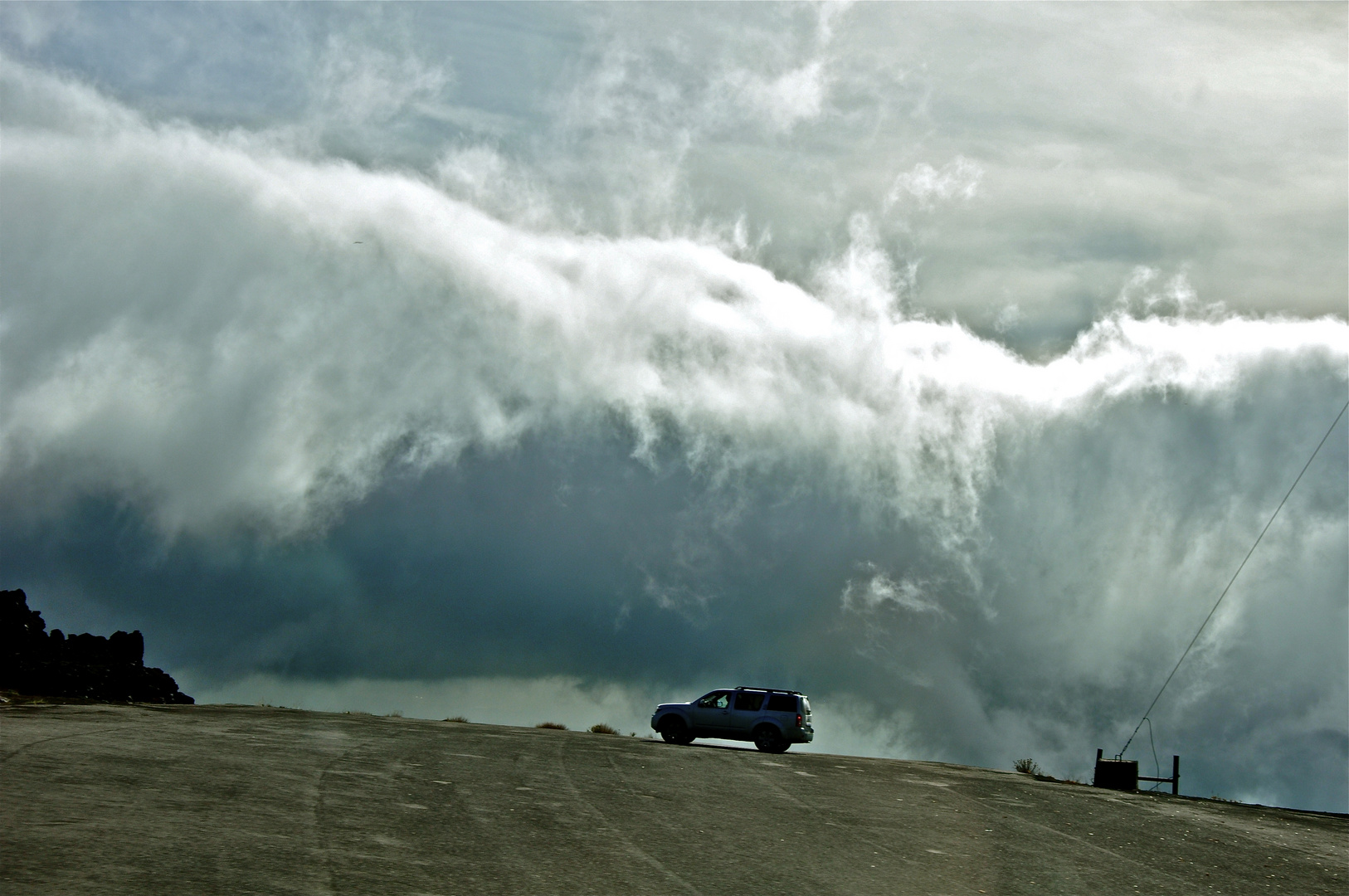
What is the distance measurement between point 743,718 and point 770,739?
969mm

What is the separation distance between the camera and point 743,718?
112ft

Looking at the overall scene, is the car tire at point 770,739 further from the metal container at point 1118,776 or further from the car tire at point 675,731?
the metal container at point 1118,776

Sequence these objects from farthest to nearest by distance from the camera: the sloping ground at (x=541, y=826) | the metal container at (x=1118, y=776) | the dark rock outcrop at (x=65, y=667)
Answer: the dark rock outcrop at (x=65, y=667), the metal container at (x=1118, y=776), the sloping ground at (x=541, y=826)

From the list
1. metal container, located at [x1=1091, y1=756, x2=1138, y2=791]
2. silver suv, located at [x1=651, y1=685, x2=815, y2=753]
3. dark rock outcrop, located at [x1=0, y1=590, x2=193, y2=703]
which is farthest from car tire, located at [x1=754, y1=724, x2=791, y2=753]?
dark rock outcrop, located at [x1=0, y1=590, x2=193, y2=703]

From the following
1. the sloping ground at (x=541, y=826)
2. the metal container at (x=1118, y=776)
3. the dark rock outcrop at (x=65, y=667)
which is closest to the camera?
the sloping ground at (x=541, y=826)

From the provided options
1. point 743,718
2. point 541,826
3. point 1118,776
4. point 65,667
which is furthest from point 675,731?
point 541,826

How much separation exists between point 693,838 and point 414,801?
145 inches

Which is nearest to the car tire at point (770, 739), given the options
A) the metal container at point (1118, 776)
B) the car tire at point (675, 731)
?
the car tire at point (675, 731)

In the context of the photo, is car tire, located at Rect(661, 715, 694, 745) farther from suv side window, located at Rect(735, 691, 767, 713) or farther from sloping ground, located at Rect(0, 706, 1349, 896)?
sloping ground, located at Rect(0, 706, 1349, 896)

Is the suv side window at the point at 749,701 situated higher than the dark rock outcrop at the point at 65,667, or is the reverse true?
the suv side window at the point at 749,701

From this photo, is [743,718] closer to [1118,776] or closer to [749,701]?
[749,701]

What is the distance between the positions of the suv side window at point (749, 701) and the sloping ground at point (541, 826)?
9.45 m

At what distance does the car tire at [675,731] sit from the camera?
3481 centimetres

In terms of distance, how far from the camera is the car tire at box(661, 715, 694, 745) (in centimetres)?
3481
